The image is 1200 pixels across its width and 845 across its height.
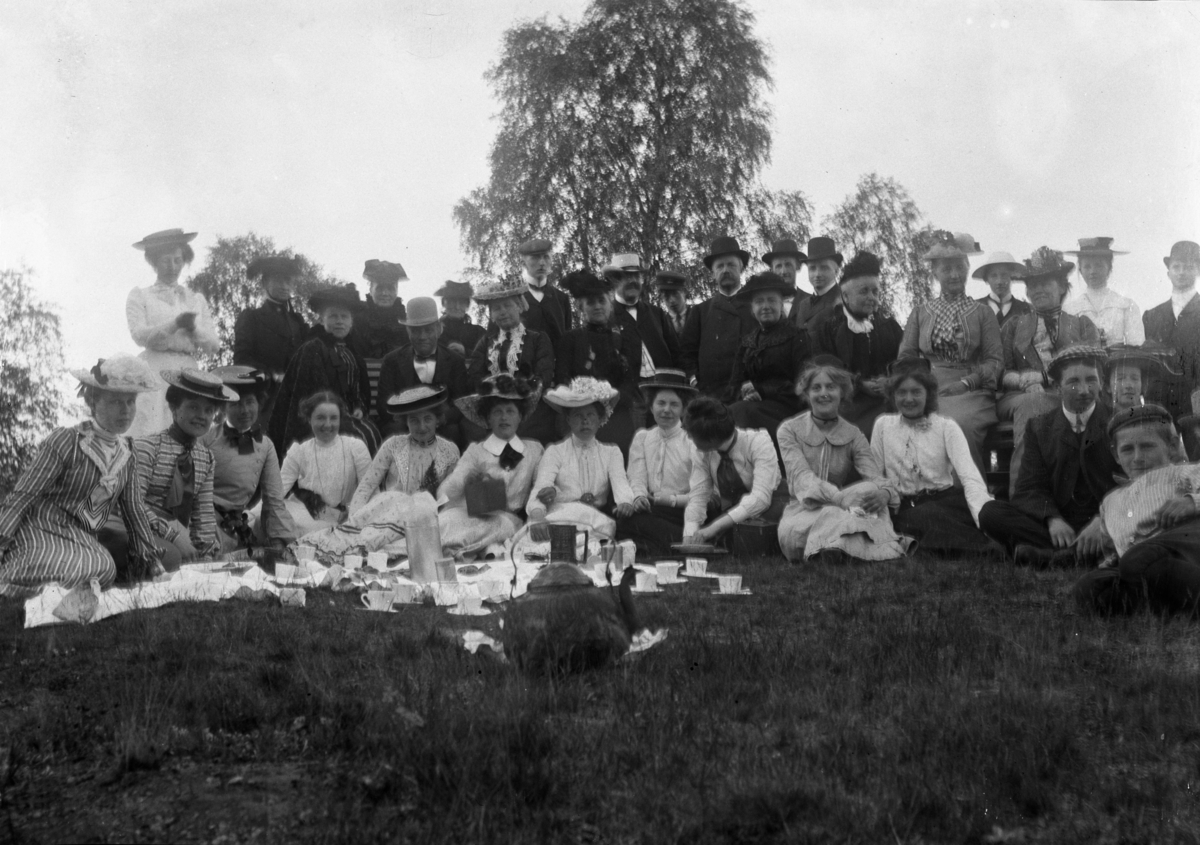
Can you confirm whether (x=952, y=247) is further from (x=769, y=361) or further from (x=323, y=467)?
(x=323, y=467)

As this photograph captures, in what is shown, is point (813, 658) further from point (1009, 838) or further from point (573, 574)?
point (1009, 838)

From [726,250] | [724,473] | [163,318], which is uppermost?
[726,250]

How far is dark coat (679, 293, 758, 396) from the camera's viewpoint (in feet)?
33.7

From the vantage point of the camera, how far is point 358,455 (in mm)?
9789

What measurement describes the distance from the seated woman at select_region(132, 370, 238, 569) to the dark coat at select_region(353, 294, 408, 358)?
2710mm

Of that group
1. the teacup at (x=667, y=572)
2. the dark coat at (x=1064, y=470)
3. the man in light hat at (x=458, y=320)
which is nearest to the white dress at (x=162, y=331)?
the man in light hat at (x=458, y=320)

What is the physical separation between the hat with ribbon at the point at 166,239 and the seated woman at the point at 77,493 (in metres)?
3.11

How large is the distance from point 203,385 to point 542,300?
3435mm

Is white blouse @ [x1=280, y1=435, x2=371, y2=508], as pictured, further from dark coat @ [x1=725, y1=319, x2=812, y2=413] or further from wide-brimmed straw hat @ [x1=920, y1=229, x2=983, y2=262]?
wide-brimmed straw hat @ [x1=920, y1=229, x2=983, y2=262]

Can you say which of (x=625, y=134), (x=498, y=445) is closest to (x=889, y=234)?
(x=625, y=134)

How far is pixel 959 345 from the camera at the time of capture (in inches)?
368

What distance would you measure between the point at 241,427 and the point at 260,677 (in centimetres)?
544

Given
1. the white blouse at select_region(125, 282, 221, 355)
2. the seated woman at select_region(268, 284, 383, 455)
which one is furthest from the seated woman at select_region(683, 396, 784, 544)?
the white blouse at select_region(125, 282, 221, 355)

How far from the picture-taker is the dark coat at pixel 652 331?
10484mm
